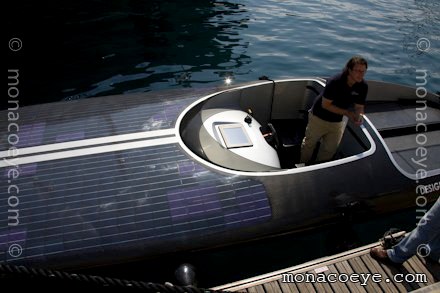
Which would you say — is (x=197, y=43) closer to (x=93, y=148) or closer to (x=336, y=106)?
(x=336, y=106)

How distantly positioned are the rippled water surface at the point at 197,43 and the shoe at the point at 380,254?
680 centimetres

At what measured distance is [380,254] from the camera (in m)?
4.93

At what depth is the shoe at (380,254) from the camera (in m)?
4.92

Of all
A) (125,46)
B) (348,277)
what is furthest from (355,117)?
(125,46)

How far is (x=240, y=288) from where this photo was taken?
4.54 metres

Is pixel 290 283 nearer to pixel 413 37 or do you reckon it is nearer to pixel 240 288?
pixel 240 288

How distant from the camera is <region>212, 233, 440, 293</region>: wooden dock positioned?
4605mm

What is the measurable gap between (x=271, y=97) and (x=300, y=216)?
3105mm

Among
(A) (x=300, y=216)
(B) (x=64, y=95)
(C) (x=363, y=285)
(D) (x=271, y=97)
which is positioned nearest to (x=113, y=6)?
(B) (x=64, y=95)

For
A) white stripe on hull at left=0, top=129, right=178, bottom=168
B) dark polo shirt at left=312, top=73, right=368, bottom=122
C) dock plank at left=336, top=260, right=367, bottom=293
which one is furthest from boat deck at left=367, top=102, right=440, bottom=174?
white stripe on hull at left=0, top=129, right=178, bottom=168

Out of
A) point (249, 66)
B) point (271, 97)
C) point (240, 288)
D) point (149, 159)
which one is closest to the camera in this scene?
point (240, 288)

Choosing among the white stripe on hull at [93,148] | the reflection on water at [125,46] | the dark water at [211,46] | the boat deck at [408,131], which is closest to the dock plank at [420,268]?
the dark water at [211,46]

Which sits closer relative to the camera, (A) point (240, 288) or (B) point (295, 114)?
(A) point (240, 288)

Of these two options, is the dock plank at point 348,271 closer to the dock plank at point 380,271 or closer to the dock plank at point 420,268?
the dock plank at point 380,271
